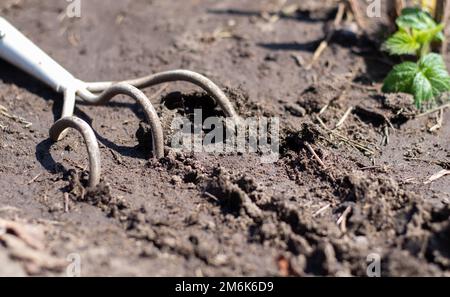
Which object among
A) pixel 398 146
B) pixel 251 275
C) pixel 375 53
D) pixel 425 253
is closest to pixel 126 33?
pixel 375 53

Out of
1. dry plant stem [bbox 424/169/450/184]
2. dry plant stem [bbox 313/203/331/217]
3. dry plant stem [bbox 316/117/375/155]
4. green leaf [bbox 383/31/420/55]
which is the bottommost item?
dry plant stem [bbox 313/203/331/217]

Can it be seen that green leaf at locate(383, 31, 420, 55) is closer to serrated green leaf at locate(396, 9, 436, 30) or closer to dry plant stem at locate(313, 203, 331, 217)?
serrated green leaf at locate(396, 9, 436, 30)

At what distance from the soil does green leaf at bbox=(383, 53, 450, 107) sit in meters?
0.09

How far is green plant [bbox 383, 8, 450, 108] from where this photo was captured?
12.7 feet

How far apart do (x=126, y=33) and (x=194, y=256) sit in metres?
2.38

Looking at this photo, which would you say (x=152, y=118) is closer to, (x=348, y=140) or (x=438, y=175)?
(x=348, y=140)

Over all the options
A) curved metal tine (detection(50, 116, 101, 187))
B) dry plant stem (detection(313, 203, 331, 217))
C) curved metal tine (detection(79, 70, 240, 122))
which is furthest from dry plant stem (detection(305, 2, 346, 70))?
curved metal tine (detection(50, 116, 101, 187))

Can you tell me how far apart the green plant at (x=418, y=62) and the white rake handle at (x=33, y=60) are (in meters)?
2.06

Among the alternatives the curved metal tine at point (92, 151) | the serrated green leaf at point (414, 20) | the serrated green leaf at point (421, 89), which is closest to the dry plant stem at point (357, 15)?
the serrated green leaf at point (414, 20)

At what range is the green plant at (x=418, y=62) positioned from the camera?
3877 mm

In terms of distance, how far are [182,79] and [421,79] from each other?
1508 millimetres
